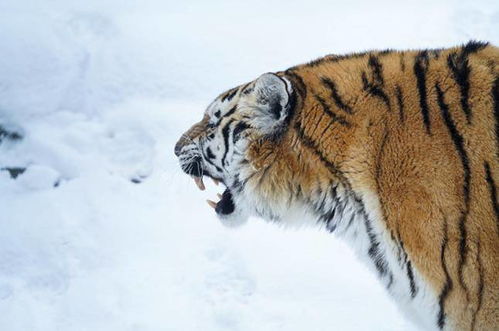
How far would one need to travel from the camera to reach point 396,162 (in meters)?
2.04

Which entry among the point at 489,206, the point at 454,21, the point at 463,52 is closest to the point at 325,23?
the point at 454,21

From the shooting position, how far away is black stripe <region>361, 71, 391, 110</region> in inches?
83.2

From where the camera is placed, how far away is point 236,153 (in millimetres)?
2311

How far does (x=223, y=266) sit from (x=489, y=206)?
163 cm

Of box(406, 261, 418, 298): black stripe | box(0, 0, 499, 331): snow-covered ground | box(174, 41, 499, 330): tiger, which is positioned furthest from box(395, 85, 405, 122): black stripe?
box(0, 0, 499, 331): snow-covered ground

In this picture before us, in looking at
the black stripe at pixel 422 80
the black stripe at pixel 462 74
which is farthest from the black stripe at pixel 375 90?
the black stripe at pixel 462 74

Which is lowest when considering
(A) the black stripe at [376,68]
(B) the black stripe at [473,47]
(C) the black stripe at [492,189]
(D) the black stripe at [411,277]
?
(D) the black stripe at [411,277]

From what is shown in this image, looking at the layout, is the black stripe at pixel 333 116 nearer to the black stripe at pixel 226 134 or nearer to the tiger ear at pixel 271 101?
the tiger ear at pixel 271 101

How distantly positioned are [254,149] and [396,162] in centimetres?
48

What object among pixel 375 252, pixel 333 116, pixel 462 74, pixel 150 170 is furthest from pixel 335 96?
pixel 150 170

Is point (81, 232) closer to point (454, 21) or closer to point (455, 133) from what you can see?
point (455, 133)

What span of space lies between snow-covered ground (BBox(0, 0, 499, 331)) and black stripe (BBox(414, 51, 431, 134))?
1269mm

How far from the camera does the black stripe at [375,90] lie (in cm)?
211

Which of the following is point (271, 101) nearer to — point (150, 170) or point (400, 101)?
point (400, 101)
